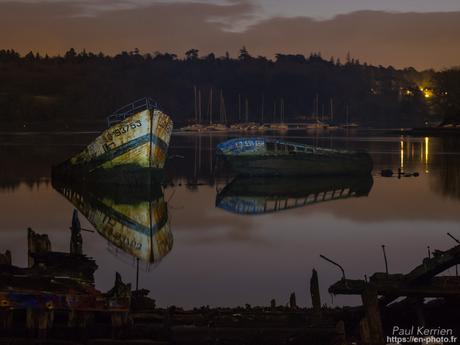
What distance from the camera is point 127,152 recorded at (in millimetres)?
42938

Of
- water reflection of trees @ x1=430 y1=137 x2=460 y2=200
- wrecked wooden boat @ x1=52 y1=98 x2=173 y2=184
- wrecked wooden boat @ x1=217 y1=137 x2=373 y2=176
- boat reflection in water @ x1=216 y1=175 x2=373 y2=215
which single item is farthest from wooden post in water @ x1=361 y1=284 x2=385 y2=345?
wrecked wooden boat @ x1=217 y1=137 x2=373 y2=176

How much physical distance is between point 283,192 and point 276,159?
6.06 meters

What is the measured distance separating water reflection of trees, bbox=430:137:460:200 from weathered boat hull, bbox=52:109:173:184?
1484cm

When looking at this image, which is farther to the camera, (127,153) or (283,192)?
(127,153)

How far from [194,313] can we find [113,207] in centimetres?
2289

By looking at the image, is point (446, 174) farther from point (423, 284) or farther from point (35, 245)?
point (423, 284)

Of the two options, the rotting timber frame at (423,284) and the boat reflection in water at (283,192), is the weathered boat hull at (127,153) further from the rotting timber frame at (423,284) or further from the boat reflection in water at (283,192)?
the rotting timber frame at (423,284)

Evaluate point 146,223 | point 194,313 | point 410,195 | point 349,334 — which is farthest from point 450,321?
point 410,195

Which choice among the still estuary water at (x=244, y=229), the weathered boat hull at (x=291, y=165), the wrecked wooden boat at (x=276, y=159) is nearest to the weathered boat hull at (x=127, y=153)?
the still estuary water at (x=244, y=229)

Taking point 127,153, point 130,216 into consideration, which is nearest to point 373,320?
point 130,216

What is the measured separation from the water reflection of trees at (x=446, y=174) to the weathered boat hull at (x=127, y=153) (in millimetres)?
14835

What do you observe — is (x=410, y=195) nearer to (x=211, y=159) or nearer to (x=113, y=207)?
(x=113, y=207)

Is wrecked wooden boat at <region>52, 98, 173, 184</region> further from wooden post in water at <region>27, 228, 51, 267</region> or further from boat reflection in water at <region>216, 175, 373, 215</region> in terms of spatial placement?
wooden post in water at <region>27, 228, 51, 267</region>

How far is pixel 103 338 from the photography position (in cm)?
1276
